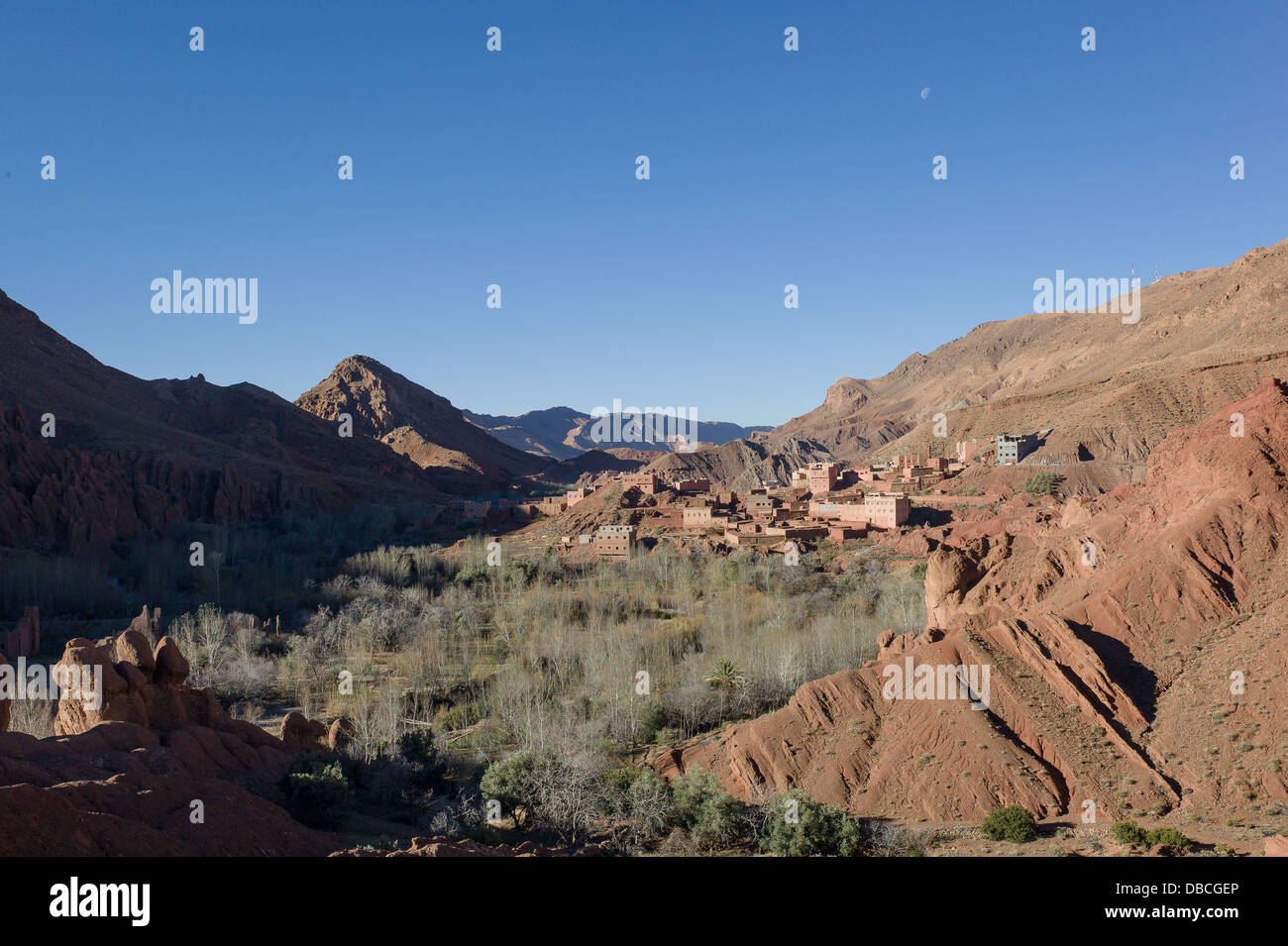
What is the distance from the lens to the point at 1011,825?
1407 cm

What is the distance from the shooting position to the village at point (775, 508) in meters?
53.9

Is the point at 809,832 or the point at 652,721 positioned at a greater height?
the point at 809,832

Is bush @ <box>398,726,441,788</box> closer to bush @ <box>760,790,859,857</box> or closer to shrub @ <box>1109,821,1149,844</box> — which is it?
bush @ <box>760,790,859,857</box>

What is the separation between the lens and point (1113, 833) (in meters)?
13.2

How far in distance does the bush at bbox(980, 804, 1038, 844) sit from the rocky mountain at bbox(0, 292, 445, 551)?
207 ft

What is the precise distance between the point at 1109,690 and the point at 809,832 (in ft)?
24.7

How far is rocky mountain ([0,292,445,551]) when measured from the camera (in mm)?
62562

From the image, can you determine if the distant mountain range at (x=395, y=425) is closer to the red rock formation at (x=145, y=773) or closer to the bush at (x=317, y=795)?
the red rock formation at (x=145, y=773)

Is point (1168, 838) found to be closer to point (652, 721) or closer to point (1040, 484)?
point (652, 721)

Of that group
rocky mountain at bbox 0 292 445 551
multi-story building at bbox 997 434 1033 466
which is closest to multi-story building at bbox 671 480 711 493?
multi-story building at bbox 997 434 1033 466

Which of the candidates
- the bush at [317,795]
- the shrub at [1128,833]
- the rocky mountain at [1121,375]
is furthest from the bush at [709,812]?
the rocky mountain at [1121,375]

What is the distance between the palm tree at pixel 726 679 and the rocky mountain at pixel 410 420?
9168cm

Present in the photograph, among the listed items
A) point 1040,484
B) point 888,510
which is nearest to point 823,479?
point 888,510

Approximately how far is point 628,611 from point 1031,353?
122 meters
